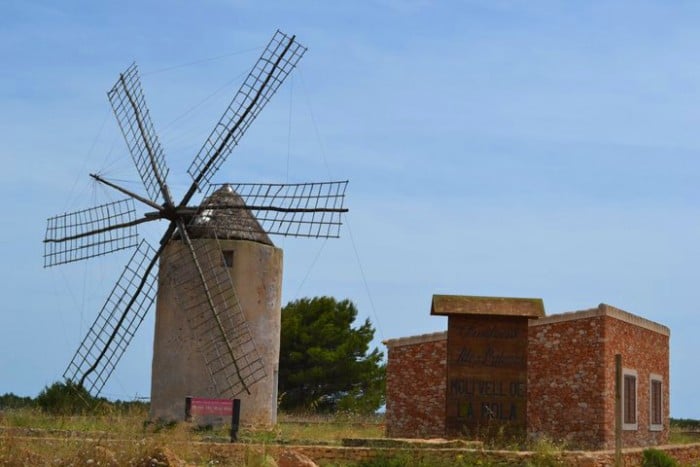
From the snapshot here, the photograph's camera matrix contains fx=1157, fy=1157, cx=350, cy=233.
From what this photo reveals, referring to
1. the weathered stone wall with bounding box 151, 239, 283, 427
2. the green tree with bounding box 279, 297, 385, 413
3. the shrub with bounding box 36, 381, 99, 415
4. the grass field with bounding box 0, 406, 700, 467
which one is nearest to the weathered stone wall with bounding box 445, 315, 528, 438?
the grass field with bounding box 0, 406, 700, 467

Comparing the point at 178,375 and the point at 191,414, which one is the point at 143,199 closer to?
the point at 178,375

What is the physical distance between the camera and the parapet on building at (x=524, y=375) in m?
19.0

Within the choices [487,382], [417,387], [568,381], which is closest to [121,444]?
[487,382]

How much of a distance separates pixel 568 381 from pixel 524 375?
455cm

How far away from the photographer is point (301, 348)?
40938 mm

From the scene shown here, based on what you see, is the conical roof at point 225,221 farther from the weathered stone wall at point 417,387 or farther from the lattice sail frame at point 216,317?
the weathered stone wall at point 417,387

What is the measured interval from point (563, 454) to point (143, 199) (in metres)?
10.2

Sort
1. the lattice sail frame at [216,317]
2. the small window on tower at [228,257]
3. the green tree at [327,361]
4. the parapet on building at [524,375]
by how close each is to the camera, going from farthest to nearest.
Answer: the green tree at [327,361] < the small window on tower at [228,257] < the lattice sail frame at [216,317] < the parapet on building at [524,375]

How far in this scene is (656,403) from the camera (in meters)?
27.5

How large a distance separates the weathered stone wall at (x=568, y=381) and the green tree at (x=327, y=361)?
15.8 m

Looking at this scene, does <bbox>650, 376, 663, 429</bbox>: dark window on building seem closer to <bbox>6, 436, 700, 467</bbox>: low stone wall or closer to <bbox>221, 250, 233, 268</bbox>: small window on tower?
<bbox>6, 436, 700, 467</bbox>: low stone wall

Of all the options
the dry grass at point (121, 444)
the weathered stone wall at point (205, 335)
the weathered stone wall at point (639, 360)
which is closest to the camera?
the dry grass at point (121, 444)

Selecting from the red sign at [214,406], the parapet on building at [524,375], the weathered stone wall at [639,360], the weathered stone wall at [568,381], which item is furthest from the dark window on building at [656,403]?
the red sign at [214,406]

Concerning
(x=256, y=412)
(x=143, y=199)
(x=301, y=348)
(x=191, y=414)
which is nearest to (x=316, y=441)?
(x=191, y=414)
